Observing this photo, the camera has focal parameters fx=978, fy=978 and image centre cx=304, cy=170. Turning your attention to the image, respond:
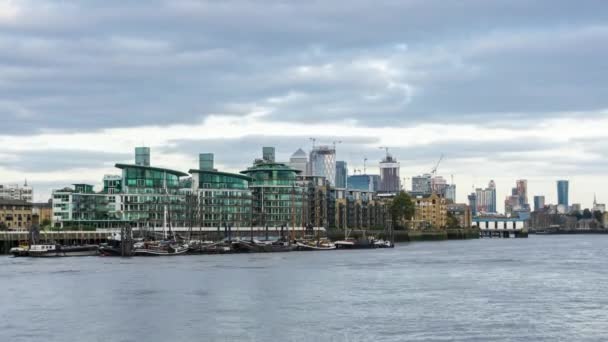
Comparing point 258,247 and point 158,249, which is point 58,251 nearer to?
point 158,249

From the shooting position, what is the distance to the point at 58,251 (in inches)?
6570

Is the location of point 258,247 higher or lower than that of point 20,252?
higher

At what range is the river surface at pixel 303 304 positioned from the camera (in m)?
63.2

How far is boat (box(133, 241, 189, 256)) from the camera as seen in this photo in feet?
543

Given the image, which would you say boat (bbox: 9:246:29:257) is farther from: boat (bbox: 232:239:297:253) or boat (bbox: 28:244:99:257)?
boat (bbox: 232:239:297:253)

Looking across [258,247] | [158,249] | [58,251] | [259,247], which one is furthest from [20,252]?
[259,247]

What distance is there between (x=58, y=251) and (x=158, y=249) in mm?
17016

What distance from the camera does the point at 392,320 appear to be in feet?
225

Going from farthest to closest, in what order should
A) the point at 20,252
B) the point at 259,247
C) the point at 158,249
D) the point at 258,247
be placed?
the point at 259,247, the point at 258,247, the point at 158,249, the point at 20,252

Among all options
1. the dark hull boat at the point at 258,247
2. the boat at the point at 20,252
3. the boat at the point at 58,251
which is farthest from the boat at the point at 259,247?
the boat at the point at 20,252

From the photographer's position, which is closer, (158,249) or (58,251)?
(58,251)

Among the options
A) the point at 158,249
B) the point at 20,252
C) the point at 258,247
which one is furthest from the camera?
the point at 258,247

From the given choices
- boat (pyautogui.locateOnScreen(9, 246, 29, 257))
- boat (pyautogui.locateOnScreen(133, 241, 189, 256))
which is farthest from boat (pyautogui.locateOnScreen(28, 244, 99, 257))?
boat (pyautogui.locateOnScreen(133, 241, 189, 256))

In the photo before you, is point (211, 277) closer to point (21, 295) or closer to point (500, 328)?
point (21, 295)
